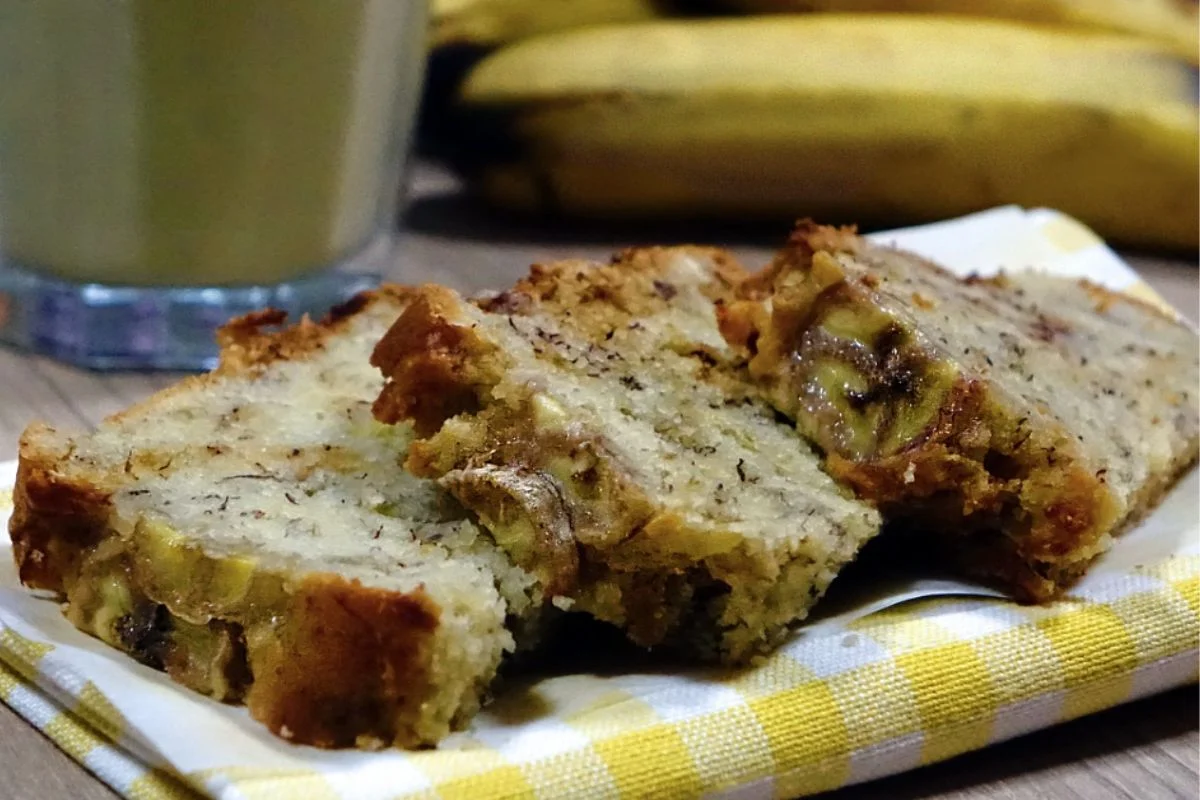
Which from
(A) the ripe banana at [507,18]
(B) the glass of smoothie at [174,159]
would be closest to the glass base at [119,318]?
(B) the glass of smoothie at [174,159]

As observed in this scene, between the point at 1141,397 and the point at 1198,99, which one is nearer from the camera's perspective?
the point at 1141,397

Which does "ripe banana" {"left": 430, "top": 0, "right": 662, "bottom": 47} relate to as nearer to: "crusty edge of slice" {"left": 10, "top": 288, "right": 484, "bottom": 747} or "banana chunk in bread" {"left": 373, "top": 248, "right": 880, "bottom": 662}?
"banana chunk in bread" {"left": 373, "top": 248, "right": 880, "bottom": 662}

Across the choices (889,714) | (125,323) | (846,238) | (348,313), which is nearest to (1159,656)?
(889,714)

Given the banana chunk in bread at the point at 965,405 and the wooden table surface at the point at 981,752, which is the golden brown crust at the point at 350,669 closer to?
the wooden table surface at the point at 981,752

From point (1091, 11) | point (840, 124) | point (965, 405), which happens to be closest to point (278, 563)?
point (965, 405)

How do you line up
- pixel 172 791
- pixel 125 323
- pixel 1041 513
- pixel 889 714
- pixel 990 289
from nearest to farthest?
1. pixel 172 791
2. pixel 889 714
3. pixel 1041 513
4. pixel 990 289
5. pixel 125 323

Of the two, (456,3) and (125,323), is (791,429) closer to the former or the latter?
(125,323)

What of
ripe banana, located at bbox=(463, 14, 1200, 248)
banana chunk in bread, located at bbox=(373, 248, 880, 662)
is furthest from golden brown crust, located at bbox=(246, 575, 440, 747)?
ripe banana, located at bbox=(463, 14, 1200, 248)
